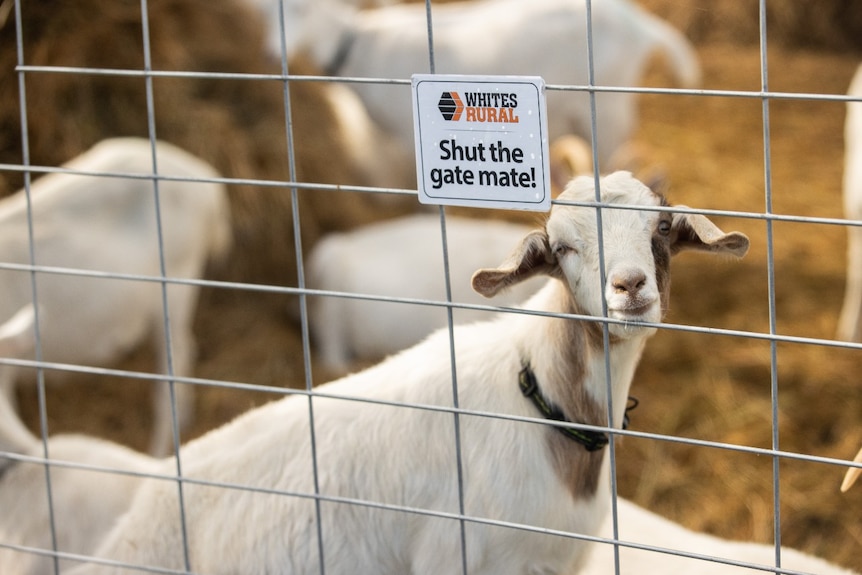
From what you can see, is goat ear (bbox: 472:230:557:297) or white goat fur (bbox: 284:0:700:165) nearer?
goat ear (bbox: 472:230:557:297)

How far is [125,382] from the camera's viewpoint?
4.39 metres

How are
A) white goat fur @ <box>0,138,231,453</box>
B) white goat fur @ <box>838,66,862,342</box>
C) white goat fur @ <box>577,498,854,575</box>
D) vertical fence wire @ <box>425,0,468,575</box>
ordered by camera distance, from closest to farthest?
vertical fence wire @ <box>425,0,468,575</box> < white goat fur @ <box>577,498,854,575</box> < white goat fur @ <box>0,138,231,453</box> < white goat fur @ <box>838,66,862,342</box>

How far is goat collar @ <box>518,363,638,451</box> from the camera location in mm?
1983

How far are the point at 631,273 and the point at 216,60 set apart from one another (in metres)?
3.61

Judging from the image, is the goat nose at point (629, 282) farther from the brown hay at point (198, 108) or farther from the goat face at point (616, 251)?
the brown hay at point (198, 108)

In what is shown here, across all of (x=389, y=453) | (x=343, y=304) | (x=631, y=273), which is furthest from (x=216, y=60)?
(x=631, y=273)

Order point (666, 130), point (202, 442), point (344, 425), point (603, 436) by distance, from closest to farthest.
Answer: point (603, 436)
point (344, 425)
point (202, 442)
point (666, 130)

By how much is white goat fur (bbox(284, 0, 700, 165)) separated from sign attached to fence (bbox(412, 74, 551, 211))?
3.36 metres

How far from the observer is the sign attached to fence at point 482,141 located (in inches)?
62.0

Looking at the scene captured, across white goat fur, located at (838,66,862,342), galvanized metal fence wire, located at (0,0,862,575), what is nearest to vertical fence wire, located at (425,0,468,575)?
galvanized metal fence wire, located at (0,0,862,575)

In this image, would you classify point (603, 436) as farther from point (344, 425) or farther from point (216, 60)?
point (216, 60)

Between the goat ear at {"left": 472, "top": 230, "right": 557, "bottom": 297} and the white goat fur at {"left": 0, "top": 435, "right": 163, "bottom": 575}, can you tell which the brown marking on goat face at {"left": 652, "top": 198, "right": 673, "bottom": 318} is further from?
the white goat fur at {"left": 0, "top": 435, "right": 163, "bottom": 575}

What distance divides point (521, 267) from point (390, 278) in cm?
258

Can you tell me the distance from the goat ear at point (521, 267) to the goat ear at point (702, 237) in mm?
204
